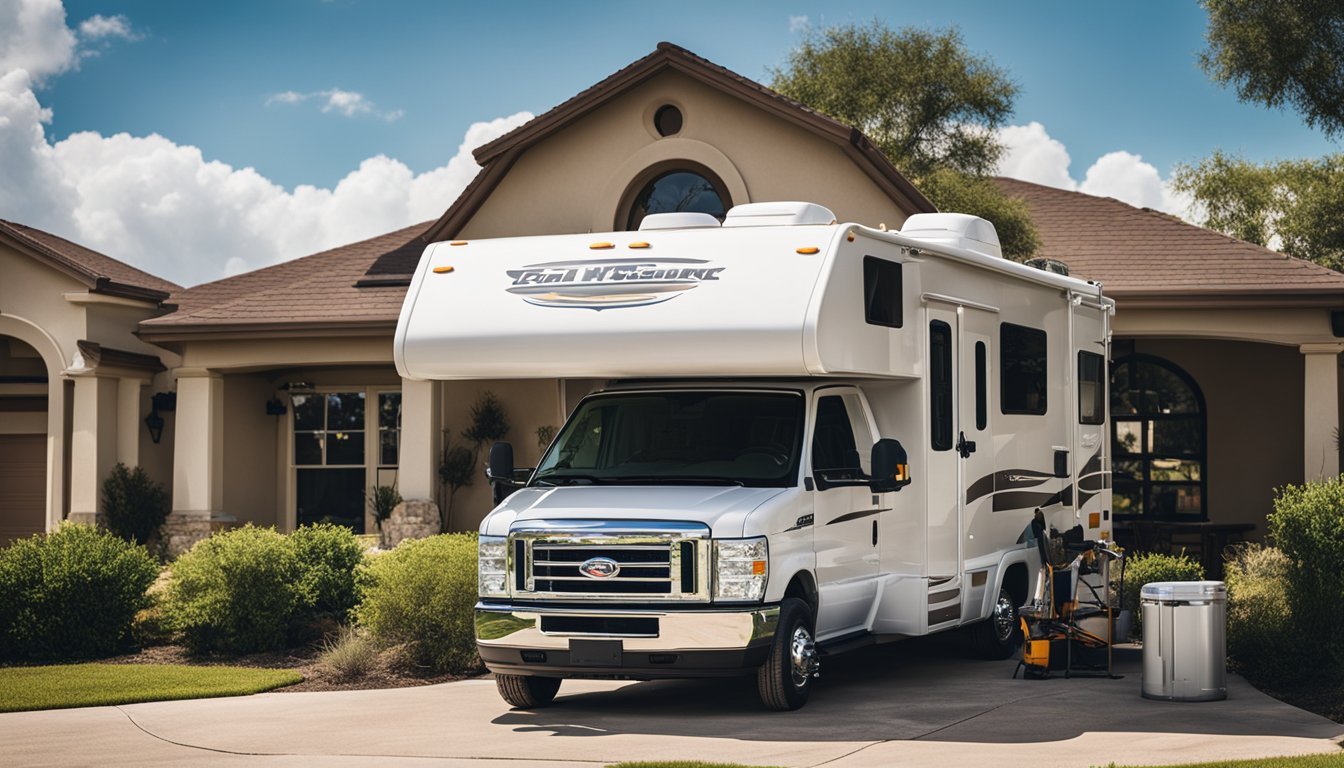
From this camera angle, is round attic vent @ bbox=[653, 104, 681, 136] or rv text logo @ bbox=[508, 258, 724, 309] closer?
rv text logo @ bbox=[508, 258, 724, 309]

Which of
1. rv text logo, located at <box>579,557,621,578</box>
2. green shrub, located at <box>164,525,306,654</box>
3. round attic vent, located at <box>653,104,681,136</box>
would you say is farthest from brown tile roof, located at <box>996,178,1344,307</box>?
rv text logo, located at <box>579,557,621,578</box>

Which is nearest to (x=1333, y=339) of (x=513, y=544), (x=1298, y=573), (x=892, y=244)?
(x=1298, y=573)

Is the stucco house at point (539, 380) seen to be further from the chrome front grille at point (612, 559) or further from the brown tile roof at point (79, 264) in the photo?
the chrome front grille at point (612, 559)

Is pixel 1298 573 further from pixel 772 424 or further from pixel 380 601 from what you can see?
pixel 380 601

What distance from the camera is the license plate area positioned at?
9.64 m

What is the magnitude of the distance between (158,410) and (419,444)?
473 centimetres

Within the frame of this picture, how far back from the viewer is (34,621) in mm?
14188

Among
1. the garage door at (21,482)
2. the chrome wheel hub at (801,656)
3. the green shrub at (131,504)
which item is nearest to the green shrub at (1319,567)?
the chrome wheel hub at (801,656)

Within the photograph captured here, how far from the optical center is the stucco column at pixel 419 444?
66.4 ft

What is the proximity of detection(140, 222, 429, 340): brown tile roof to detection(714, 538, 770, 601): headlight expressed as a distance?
36.8 ft

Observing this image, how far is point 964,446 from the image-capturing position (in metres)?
11.8

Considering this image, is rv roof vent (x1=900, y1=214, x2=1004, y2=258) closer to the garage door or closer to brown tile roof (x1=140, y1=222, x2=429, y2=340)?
brown tile roof (x1=140, y1=222, x2=429, y2=340)

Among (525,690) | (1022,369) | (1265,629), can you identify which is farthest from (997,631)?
(525,690)

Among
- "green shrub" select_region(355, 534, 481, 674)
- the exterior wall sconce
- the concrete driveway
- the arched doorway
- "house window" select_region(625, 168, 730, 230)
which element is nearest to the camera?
the concrete driveway
